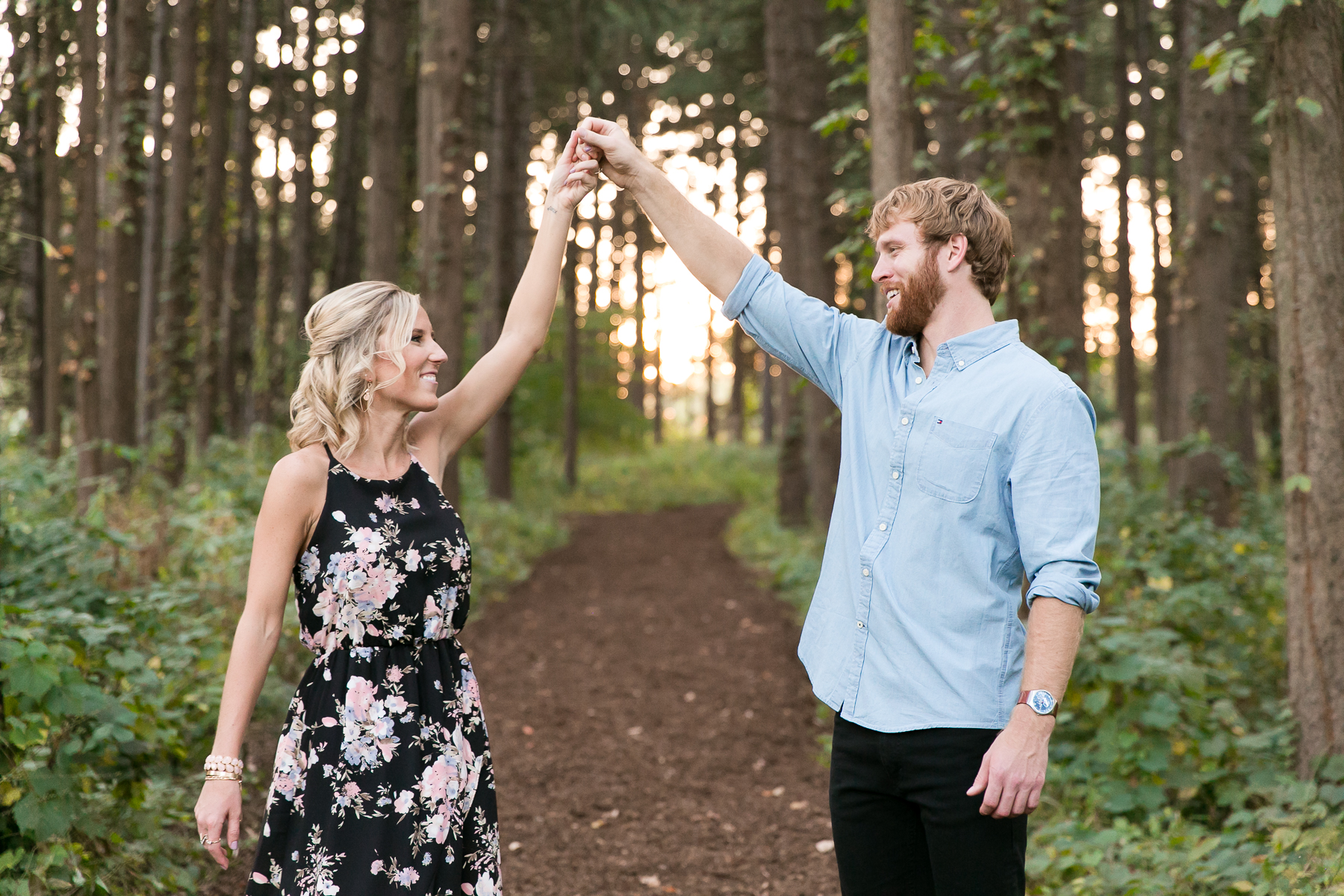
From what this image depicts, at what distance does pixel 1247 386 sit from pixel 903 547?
15.9 m

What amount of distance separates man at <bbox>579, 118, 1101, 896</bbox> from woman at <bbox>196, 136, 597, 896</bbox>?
0.95 m

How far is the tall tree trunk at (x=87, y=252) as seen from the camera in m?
8.65

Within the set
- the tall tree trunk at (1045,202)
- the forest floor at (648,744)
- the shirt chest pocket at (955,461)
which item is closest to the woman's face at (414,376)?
the shirt chest pocket at (955,461)

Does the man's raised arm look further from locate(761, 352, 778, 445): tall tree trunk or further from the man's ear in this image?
locate(761, 352, 778, 445): tall tree trunk

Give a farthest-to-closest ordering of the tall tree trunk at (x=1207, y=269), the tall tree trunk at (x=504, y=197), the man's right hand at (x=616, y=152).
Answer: the tall tree trunk at (x=504, y=197), the tall tree trunk at (x=1207, y=269), the man's right hand at (x=616, y=152)

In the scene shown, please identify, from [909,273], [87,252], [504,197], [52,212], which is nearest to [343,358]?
[909,273]

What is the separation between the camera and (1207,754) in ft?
15.8

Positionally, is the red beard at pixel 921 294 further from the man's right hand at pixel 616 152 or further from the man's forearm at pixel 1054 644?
the man's right hand at pixel 616 152

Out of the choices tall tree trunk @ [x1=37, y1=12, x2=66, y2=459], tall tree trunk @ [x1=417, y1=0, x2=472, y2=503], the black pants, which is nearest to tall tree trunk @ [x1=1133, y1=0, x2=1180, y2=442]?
tall tree trunk @ [x1=417, y1=0, x2=472, y2=503]

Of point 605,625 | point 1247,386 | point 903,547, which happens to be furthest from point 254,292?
point 903,547

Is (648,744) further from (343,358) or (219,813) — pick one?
(343,358)

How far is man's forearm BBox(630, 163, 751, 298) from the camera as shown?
277 cm

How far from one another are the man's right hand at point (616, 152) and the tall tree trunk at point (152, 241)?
11.0 meters

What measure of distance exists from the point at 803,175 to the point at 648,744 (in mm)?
9137
